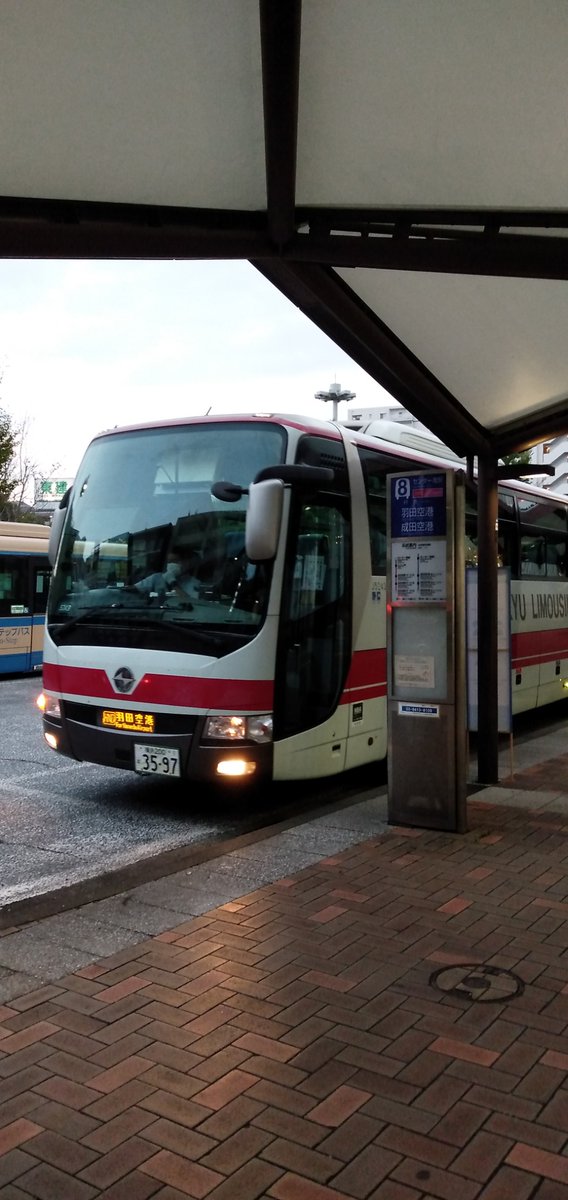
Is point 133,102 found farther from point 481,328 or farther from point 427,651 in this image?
point 427,651

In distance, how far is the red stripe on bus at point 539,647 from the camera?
11.6m

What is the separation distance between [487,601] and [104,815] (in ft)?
12.1

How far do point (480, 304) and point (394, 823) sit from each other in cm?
360

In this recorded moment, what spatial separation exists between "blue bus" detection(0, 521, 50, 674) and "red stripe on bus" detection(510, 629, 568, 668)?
366 inches

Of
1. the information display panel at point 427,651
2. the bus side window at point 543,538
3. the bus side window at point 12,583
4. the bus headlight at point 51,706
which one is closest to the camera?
the information display panel at point 427,651

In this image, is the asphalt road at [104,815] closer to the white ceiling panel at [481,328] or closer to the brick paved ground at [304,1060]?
the brick paved ground at [304,1060]

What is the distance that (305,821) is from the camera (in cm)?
715

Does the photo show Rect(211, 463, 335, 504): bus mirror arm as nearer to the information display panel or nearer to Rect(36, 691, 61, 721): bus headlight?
the information display panel

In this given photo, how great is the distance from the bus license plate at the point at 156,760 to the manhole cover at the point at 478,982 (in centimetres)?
314

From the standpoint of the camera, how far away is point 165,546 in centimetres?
734

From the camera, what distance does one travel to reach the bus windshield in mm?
7109

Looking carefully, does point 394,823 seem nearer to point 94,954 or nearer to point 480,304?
point 94,954

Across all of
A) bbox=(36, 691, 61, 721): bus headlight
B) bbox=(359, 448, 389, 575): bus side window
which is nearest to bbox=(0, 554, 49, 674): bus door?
bbox=(36, 691, 61, 721): bus headlight

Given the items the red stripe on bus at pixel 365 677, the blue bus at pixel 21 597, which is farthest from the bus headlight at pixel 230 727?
the blue bus at pixel 21 597
